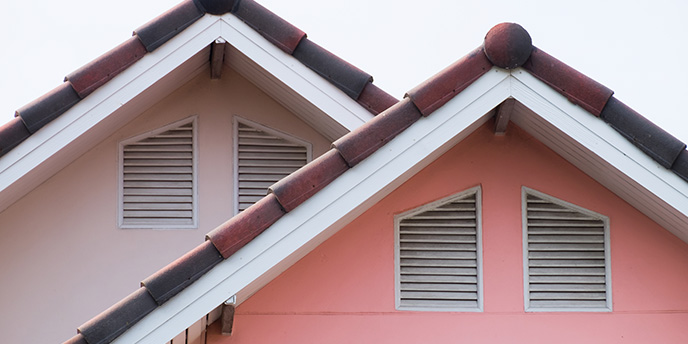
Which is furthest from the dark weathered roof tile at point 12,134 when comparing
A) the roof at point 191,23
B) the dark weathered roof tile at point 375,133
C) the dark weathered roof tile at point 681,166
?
the dark weathered roof tile at point 681,166

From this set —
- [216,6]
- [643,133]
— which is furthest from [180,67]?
[643,133]

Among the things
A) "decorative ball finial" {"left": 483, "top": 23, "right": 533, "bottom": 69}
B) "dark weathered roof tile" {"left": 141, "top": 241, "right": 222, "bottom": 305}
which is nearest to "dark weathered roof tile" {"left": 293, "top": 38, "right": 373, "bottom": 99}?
"decorative ball finial" {"left": 483, "top": 23, "right": 533, "bottom": 69}

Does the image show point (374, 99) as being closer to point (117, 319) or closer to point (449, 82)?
point (449, 82)

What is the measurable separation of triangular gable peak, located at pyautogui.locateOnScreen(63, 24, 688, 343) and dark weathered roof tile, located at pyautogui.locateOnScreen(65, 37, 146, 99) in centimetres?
226

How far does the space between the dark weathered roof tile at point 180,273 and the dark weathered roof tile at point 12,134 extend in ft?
7.52

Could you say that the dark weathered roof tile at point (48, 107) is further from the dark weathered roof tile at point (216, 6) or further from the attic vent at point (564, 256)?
the attic vent at point (564, 256)

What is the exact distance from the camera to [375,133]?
4.75 m

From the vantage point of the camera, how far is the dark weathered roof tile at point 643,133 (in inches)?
189

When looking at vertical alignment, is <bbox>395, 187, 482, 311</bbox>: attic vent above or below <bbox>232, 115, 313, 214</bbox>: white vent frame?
below

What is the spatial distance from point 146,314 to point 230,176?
→ 3219 millimetres

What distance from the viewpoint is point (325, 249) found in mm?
5473

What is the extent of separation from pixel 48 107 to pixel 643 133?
414 cm

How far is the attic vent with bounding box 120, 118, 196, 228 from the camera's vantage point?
7367mm

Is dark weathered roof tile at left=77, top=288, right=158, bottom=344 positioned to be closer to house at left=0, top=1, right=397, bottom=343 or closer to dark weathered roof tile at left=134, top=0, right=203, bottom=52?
house at left=0, top=1, right=397, bottom=343
